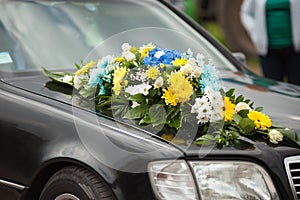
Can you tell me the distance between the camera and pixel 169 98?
3709 mm

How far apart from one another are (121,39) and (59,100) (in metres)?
1.09

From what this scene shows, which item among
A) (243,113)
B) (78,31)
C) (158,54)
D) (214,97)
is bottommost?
(243,113)

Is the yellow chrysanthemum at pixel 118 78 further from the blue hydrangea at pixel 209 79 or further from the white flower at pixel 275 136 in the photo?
the white flower at pixel 275 136

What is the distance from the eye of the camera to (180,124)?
143 inches

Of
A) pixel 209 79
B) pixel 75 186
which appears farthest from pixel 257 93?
pixel 75 186

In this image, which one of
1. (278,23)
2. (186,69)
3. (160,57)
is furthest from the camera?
(278,23)

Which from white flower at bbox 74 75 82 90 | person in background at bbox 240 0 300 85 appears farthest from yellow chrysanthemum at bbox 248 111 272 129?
person in background at bbox 240 0 300 85

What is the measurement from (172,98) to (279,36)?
339 cm

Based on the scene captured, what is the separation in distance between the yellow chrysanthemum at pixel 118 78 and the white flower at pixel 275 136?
0.83 meters

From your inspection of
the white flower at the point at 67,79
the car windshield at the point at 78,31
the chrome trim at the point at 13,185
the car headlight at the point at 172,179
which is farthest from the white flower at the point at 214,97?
the car windshield at the point at 78,31

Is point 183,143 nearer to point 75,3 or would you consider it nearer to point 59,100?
point 59,100

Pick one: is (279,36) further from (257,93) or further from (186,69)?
(186,69)

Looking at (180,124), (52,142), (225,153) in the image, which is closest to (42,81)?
(52,142)

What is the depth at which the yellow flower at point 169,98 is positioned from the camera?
3.69 meters
